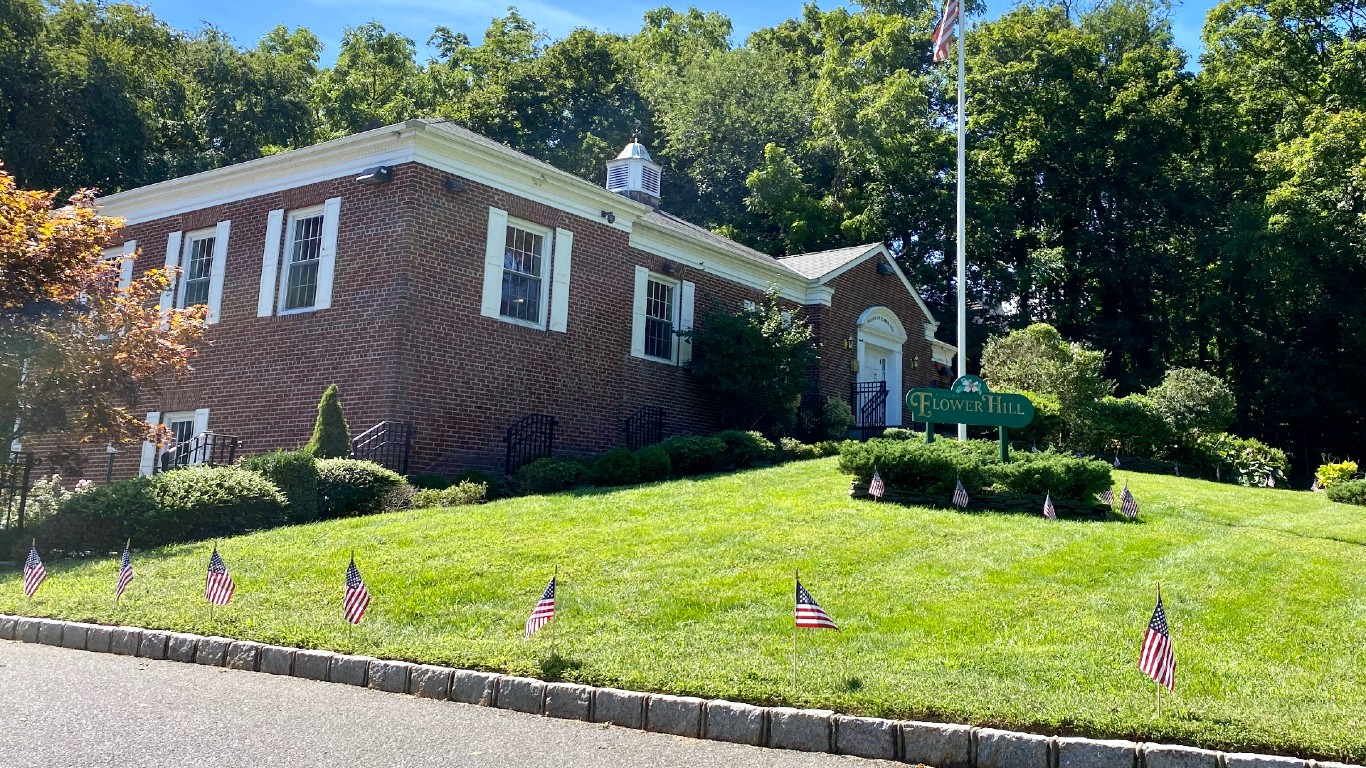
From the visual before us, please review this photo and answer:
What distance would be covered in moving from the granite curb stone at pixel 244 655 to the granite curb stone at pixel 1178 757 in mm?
5587

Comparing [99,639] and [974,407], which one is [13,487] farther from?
[974,407]

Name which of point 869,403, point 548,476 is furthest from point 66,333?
point 869,403

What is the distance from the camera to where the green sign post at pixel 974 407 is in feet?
40.4

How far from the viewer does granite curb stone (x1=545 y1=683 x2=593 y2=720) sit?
5930 mm

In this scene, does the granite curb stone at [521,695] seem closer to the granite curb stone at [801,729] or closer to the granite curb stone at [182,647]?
the granite curb stone at [801,729]

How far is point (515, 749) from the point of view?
536 cm

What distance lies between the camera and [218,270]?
59.0ft

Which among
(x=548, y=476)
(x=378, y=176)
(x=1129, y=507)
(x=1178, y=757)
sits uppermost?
(x=378, y=176)

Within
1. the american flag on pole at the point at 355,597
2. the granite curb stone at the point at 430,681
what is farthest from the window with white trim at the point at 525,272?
the granite curb stone at the point at 430,681

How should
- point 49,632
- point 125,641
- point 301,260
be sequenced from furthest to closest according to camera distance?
point 301,260, point 49,632, point 125,641

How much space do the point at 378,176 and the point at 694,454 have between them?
6663 millimetres

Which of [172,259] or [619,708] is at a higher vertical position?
[172,259]

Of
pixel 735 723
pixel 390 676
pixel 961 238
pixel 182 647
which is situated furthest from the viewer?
pixel 961 238

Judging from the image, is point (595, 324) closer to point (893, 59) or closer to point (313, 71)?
point (893, 59)
